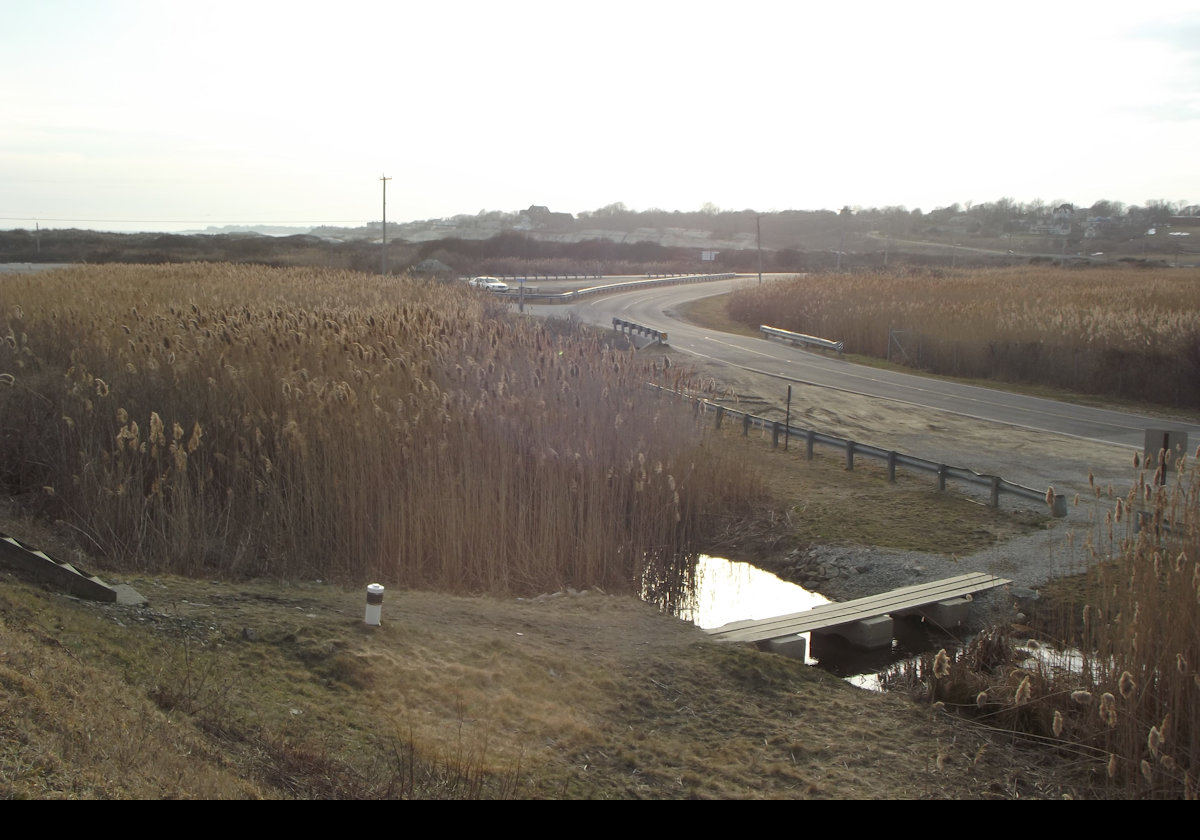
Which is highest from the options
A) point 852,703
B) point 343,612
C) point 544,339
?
point 544,339

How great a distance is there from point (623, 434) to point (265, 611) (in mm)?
5952

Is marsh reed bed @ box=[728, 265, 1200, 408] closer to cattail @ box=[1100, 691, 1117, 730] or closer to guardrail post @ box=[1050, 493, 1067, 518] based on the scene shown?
guardrail post @ box=[1050, 493, 1067, 518]

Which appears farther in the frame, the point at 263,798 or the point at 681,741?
the point at 681,741

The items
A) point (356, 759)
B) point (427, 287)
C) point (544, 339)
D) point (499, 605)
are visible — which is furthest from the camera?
point (427, 287)

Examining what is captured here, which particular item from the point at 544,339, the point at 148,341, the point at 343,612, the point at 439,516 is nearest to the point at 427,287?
the point at 544,339

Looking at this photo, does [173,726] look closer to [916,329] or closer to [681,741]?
[681,741]

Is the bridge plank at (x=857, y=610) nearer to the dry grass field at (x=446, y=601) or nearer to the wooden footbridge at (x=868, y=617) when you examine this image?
the wooden footbridge at (x=868, y=617)

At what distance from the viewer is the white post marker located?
21.5 feet

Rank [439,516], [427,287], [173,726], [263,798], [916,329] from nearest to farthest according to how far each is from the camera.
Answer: [263,798] → [173,726] → [439,516] → [427,287] → [916,329]

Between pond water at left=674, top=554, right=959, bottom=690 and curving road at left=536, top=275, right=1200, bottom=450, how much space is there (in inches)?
437

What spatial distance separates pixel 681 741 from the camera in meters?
5.88

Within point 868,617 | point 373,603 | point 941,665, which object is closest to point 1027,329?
point 868,617

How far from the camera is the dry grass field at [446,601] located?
196 inches

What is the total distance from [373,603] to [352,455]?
3498mm
